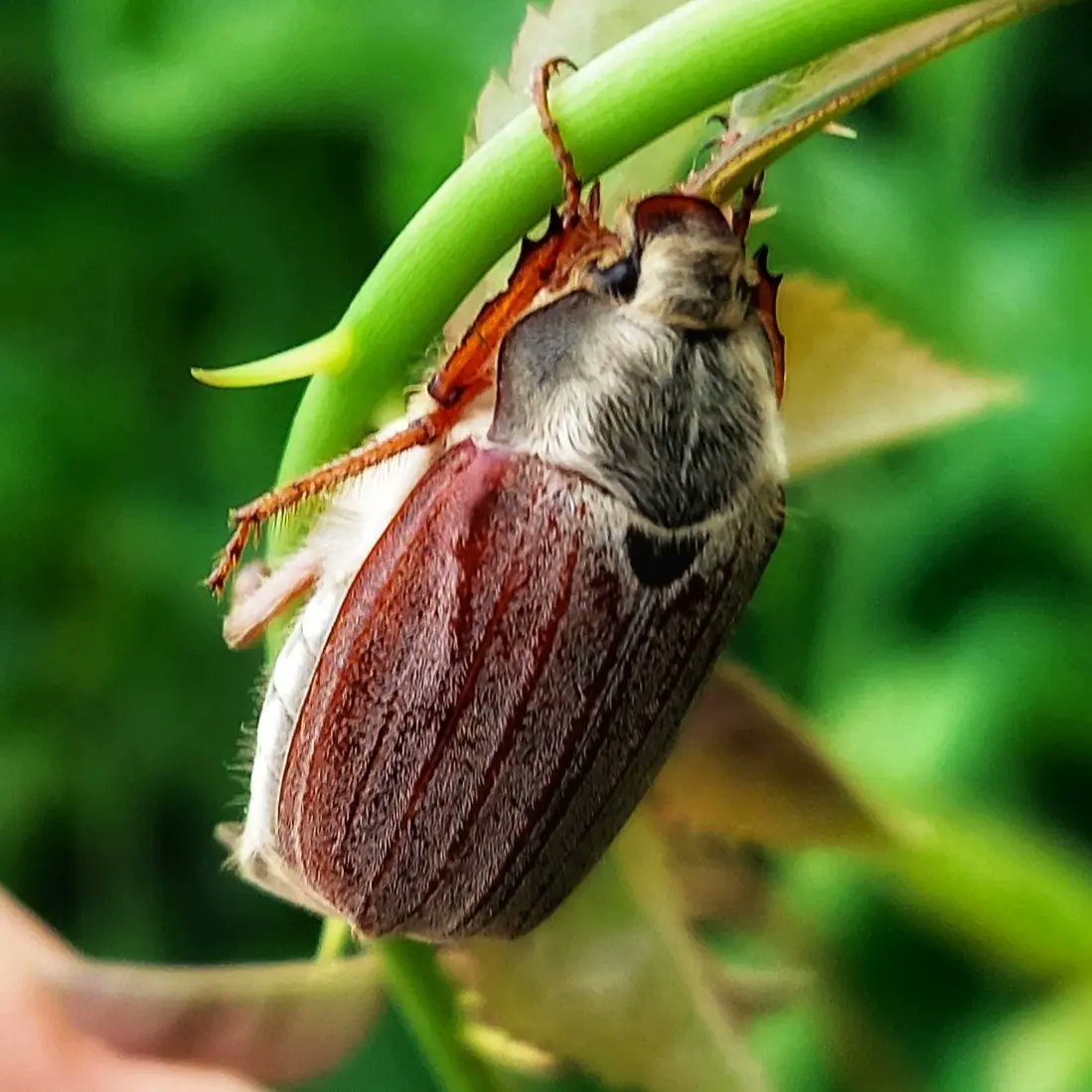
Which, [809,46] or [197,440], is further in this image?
[197,440]

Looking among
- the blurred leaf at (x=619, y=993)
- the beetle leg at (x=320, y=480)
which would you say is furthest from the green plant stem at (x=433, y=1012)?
the beetle leg at (x=320, y=480)

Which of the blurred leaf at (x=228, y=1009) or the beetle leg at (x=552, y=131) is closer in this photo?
the beetle leg at (x=552, y=131)

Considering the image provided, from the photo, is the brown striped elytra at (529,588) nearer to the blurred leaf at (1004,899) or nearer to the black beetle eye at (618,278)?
the black beetle eye at (618,278)

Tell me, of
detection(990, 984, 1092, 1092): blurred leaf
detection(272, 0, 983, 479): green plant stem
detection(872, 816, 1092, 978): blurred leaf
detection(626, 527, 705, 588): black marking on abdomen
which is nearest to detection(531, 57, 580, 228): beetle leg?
detection(272, 0, 983, 479): green plant stem

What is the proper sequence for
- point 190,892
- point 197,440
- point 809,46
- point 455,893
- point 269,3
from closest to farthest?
1. point 809,46
2. point 455,893
3. point 269,3
4. point 197,440
5. point 190,892

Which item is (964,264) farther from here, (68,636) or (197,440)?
(68,636)

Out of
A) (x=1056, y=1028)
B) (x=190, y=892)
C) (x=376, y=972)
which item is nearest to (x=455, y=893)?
(x=376, y=972)
